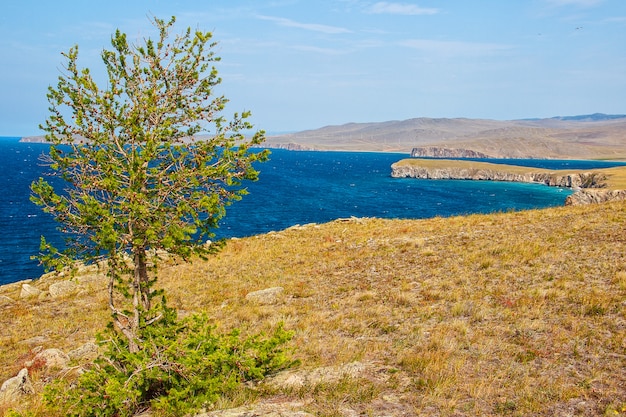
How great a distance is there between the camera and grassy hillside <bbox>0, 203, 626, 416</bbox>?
30.8 feet

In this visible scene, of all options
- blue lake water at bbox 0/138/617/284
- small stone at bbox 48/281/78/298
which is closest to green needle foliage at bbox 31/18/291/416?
small stone at bbox 48/281/78/298

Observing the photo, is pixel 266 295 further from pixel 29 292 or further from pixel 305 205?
pixel 305 205

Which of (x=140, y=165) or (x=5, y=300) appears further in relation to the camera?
(x=5, y=300)

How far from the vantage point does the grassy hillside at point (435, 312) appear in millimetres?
9391

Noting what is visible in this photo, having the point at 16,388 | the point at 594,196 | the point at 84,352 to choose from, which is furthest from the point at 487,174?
the point at 16,388

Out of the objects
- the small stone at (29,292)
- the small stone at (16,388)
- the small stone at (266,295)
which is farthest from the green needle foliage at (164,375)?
the small stone at (29,292)

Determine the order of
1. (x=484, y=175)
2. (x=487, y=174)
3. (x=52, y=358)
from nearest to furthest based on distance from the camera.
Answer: (x=52, y=358) < (x=487, y=174) < (x=484, y=175)

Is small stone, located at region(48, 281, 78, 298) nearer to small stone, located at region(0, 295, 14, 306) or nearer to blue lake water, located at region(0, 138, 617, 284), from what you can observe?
small stone, located at region(0, 295, 14, 306)

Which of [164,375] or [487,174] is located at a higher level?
[164,375]

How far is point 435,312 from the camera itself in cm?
1532

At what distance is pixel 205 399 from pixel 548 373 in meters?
8.26

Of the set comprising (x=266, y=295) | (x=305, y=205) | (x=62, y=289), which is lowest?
(x=305, y=205)

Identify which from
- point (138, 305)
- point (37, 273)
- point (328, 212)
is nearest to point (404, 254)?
point (138, 305)

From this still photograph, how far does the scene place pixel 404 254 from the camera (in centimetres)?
2444
